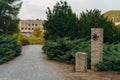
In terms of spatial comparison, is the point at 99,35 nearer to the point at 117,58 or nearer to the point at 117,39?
the point at 117,58

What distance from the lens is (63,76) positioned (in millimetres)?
16797

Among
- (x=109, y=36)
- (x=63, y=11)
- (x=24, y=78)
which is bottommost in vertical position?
(x=24, y=78)

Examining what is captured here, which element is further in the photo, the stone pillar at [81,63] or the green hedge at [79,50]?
the stone pillar at [81,63]

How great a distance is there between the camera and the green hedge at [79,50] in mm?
18031

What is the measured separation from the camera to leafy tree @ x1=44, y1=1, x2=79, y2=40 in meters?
30.3

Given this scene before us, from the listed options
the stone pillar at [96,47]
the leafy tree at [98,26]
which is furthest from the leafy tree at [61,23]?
the stone pillar at [96,47]

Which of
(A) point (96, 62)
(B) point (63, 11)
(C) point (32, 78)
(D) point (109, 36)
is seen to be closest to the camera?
(C) point (32, 78)

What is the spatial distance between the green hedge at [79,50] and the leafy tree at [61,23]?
3.23 meters

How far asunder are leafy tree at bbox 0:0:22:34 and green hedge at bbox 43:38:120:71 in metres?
33.4

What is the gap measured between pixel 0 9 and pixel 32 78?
44.8 meters

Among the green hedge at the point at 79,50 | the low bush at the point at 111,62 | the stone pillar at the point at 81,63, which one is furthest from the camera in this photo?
the stone pillar at the point at 81,63

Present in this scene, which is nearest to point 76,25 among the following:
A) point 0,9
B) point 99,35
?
point 99,35

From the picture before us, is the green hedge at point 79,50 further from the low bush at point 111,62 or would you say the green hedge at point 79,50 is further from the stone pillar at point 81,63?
the stone pillar at point 81,63

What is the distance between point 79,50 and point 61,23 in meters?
8.84
